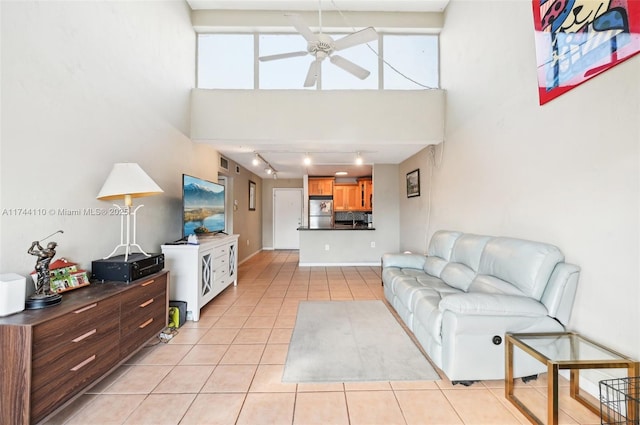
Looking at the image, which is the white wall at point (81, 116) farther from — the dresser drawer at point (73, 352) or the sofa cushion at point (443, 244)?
the sofa cushion at point (443, 244)

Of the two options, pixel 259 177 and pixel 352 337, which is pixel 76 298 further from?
pixel 259 177

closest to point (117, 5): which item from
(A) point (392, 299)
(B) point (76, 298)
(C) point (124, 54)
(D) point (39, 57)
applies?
(C) point (124, 54)

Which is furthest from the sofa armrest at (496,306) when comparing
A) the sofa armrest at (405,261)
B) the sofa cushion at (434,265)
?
the sofa armrest at (405,261)

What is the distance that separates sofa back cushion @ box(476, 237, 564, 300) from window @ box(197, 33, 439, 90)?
2800 millimetres

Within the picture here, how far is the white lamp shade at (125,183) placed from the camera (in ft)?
6.93

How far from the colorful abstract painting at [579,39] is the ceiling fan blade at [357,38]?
1236 mm

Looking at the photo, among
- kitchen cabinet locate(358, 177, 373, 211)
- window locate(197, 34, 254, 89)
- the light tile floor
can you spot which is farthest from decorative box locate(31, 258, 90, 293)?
kitchen cabinet locate(358, 177, 373, 211)

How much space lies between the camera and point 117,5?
2457mm

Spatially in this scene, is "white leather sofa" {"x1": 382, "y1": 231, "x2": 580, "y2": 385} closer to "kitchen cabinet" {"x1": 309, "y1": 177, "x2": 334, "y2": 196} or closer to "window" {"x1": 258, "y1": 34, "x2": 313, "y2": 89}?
"window" {"x1": 258, "y1": 34, "x2": 313, "y2": 89}

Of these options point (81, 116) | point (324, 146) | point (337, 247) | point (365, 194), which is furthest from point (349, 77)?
point (365, 194)

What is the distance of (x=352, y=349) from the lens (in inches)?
91.3

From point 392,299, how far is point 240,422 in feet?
6.72

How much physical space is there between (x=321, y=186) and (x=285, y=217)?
5.46 feet

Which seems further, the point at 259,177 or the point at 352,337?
the point at 259,177
